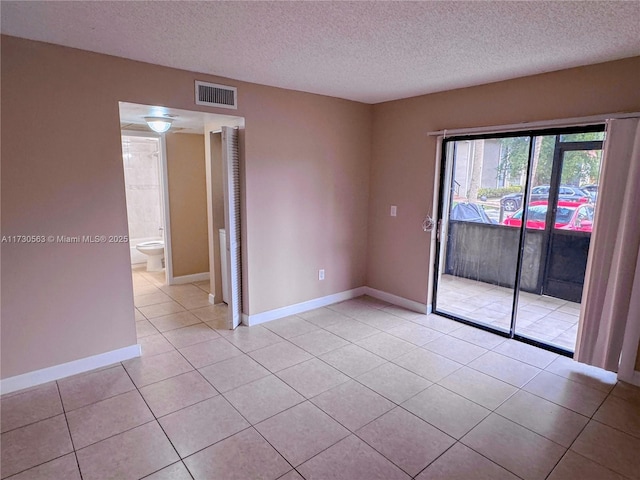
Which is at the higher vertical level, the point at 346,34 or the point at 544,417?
the point at 346,34

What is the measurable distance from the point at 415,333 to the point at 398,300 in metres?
0.86

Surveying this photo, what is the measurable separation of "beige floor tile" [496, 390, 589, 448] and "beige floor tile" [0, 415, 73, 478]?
2.79 metres

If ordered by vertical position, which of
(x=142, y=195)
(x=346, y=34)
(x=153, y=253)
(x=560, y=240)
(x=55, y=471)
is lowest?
(x=55, y=471)

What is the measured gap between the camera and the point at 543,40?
238cm

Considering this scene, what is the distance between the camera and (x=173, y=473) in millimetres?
1941

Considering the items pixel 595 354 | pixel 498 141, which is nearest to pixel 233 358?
pixel 595 354

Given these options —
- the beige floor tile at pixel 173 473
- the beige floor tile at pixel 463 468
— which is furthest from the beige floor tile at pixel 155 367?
the beige floor tile at pixel 463 468

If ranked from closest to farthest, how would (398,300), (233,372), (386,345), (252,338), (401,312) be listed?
(233,372)
(386,345)
(252,338)
(401,312)
(398,300)

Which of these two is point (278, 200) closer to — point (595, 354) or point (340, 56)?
point (340, 56)

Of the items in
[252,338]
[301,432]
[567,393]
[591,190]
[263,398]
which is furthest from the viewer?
[252,338]

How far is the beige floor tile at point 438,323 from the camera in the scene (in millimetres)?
3885

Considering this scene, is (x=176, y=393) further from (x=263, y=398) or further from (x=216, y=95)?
(x=216, y=95)

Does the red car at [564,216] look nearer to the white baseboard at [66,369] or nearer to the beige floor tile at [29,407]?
the white baseboard at [66,369]

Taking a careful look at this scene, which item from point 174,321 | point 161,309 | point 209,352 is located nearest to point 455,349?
point 209,352
